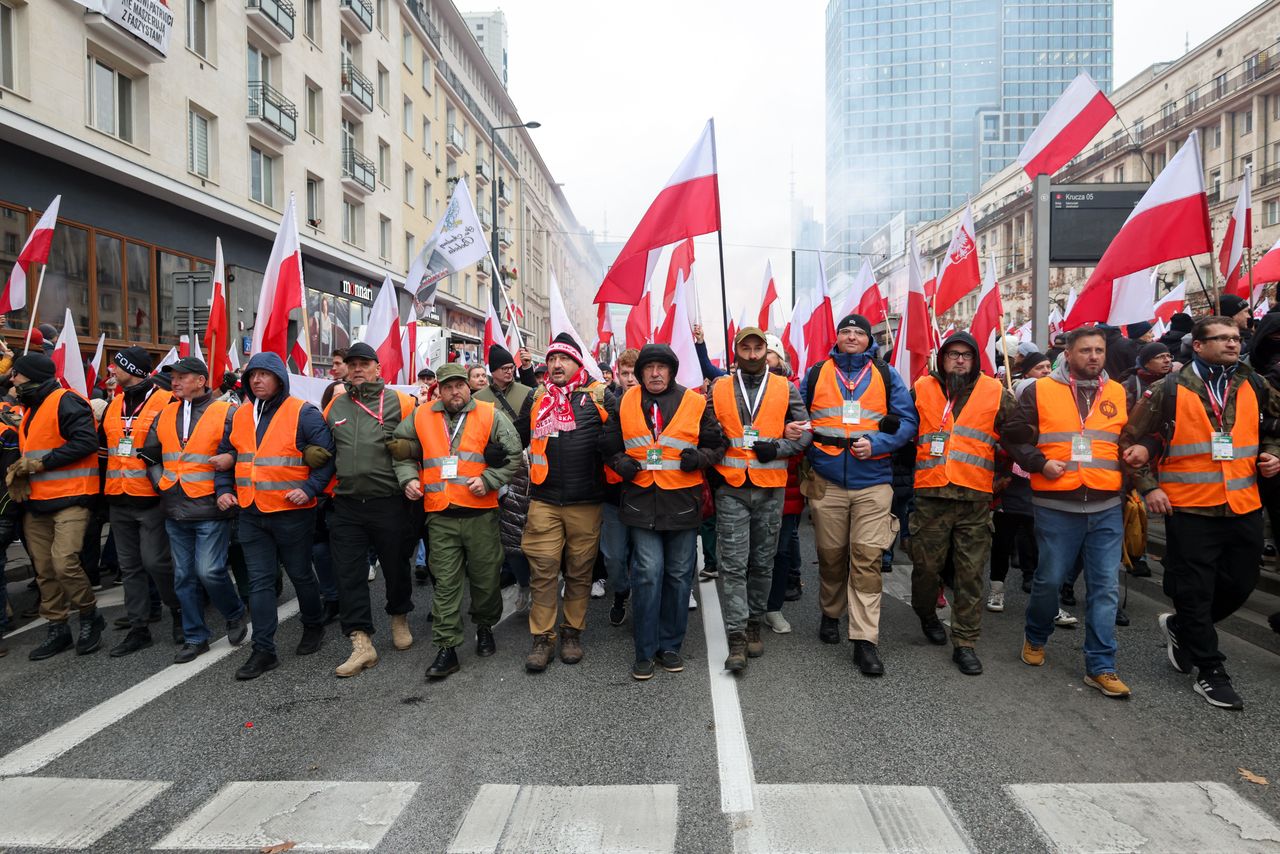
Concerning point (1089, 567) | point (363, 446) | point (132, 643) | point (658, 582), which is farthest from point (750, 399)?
point (132, 643)

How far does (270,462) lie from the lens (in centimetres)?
506

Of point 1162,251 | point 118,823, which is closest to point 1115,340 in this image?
point 1162,251

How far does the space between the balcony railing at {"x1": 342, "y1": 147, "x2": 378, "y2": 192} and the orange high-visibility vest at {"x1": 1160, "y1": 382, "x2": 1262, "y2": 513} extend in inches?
1027

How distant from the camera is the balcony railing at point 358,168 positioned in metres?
26.3

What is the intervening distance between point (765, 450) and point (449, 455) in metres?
1.99

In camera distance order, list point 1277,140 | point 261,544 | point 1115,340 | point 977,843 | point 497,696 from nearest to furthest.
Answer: point 977,843, point 497,696, point 261,544, point 1115,340, point 1277,140

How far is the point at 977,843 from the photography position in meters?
2.89

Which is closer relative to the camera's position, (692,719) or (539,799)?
(539,799)

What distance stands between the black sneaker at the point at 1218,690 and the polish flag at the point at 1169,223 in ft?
8.20

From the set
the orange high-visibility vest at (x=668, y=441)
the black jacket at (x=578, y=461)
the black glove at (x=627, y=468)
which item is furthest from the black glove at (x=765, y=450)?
the black jacket at (x=578, y=461)

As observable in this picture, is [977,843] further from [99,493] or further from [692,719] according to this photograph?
[99,493]

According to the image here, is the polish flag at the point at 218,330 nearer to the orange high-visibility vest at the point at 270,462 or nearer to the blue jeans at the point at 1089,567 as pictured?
the orange high-visibility vest at the point at 270,462

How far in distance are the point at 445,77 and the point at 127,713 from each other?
38504 millimetres

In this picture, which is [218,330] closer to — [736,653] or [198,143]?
[736,653]
